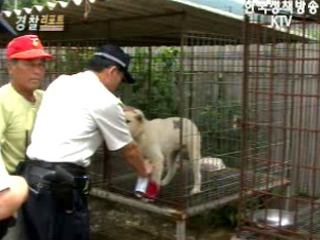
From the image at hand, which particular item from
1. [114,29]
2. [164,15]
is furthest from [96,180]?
[164,15]

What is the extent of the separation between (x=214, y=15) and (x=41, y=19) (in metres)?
1.76

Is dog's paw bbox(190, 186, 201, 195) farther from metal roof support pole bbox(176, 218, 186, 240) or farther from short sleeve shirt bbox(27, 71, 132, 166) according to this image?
short sleeve shirt bbox(27, 71, 132, 166)

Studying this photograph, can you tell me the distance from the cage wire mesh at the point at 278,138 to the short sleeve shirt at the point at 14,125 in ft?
5.90

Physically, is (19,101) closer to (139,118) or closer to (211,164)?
(139,118)

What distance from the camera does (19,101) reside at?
3.01 metres

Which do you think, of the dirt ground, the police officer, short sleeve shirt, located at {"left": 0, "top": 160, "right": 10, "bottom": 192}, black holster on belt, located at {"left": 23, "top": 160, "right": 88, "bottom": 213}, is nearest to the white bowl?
the dirt ground

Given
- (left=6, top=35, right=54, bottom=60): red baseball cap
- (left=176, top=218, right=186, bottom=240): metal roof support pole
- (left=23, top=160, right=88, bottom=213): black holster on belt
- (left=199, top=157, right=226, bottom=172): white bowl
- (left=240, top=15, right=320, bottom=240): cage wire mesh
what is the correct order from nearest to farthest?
(left=23, top=160, right=88, bottom=213): black holster on belt < (left=6, top=35, right=54, bottom=60): red baseball cap < (left=240, top=15, right=320, bottom=240): cage wire mesh < (left=176, top=218, right=186, bottom=240): metal roof support pole < (left=199, top=157, right=226, bottom=172): white bowl

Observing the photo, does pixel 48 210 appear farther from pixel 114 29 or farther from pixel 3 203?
pixel 114 29

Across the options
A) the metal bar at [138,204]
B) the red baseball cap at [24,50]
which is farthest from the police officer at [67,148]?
the metal bar at [138,204]

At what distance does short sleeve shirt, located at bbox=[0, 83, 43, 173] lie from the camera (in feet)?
9.50

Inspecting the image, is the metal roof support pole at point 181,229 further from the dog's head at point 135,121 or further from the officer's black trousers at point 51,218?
the officer's black trousers at point 51,218

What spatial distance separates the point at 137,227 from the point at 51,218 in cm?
265

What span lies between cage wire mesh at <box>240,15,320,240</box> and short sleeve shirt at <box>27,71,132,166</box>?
4.48ft

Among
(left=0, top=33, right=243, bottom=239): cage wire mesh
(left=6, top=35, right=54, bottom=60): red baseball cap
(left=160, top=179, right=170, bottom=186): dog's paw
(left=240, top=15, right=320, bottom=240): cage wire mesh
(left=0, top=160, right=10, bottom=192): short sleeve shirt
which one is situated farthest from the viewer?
(left=160, top=179, right=170, bottom=186): dog's paw
